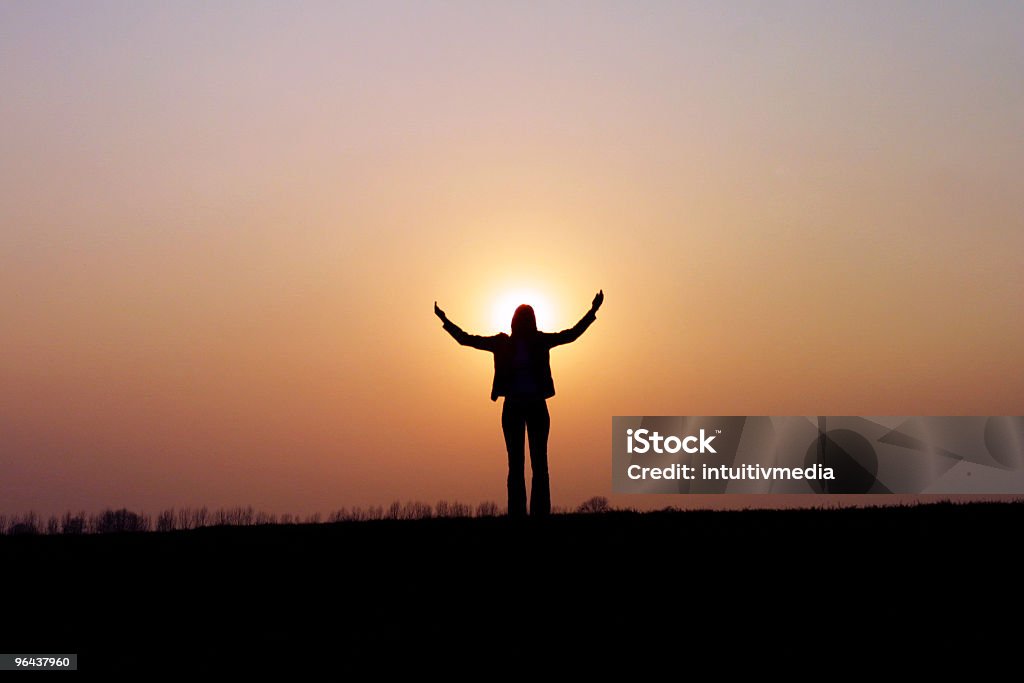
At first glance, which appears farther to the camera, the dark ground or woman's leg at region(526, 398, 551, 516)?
woman's leg at region(526, 398, 551, 516)

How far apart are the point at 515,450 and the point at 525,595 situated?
541 centimetres

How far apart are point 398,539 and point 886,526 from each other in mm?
7010

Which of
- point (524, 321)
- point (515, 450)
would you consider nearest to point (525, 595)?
point (515, 450)

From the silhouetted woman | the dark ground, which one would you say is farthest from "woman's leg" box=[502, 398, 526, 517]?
the dark ground

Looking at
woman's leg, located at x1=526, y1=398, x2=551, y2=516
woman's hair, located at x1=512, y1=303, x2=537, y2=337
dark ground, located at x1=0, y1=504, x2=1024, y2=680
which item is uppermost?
woman's hair, located at x1=512, y1=303, x2=537, y2=337

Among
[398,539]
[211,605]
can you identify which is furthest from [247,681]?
[398,539]

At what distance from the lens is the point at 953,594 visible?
14039mm

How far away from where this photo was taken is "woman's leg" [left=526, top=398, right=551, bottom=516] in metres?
19.5

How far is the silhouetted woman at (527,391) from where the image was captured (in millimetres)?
19453

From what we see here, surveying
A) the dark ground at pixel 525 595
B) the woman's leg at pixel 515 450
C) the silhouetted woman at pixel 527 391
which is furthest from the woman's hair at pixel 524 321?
the dark ground at pixel 525 595

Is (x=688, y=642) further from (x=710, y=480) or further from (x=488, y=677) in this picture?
(x=710, y=480)

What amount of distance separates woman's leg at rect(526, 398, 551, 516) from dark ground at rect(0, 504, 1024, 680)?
363mm

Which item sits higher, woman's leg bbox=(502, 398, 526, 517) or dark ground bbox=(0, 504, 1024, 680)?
woman's leg bbox=(502, 398, 526, 517)

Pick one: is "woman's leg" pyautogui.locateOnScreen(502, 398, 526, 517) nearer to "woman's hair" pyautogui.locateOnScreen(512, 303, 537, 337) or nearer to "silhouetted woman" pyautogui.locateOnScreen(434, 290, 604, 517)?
"silhouetted woman" pyautogui.locateOnScreen(434, 290, 604, 517)
